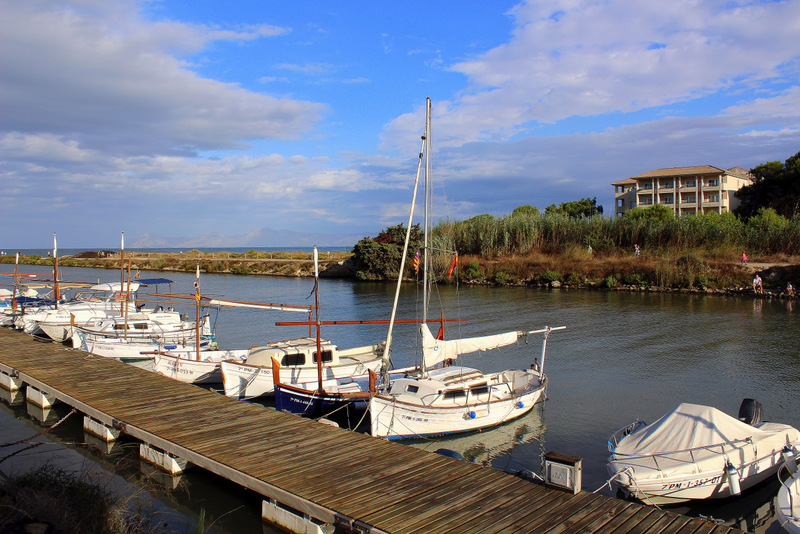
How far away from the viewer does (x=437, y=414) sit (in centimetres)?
1666

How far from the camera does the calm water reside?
14367mm

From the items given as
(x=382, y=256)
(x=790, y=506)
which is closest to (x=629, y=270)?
(x=382, y=256)

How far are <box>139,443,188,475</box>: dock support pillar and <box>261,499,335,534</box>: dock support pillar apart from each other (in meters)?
3.33

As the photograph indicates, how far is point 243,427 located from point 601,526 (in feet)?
29.1

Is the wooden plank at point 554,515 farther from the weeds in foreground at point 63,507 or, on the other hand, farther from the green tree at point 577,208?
the green tree at point 577,208

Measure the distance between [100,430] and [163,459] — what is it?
146 inches

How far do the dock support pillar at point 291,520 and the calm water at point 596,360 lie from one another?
100 centimetres

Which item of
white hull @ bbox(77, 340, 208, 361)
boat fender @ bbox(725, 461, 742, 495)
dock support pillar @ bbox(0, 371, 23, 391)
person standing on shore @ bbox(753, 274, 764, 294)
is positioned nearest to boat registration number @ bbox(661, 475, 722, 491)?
boat fender @ bbox(725, 461, 742, 495)

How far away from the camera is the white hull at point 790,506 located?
404 inches

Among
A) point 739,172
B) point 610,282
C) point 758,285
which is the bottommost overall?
point 758,285

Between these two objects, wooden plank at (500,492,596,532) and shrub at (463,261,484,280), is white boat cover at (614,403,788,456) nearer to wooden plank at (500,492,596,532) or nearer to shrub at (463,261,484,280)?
wooden plank at (500,492,596,532)

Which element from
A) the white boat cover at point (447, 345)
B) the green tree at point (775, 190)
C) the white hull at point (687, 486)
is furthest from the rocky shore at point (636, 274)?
the white hull at point (687, 486)

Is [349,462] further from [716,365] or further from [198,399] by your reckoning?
[716,365]

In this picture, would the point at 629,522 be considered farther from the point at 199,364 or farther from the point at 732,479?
the point at 199,364
